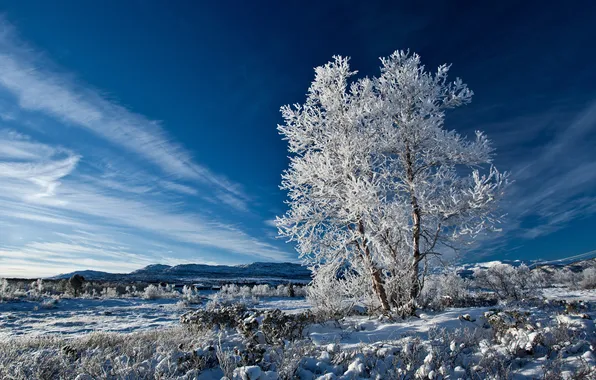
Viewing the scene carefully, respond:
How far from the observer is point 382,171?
9594 millimetres

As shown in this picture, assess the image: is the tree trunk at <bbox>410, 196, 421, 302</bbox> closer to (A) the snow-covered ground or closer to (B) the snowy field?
(B) the snowy field

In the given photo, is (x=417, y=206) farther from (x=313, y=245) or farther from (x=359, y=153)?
(x=313, y=245)

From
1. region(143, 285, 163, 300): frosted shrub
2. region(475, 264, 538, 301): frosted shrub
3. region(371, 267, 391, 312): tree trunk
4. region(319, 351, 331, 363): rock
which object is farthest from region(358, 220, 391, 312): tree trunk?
region(143, 285, 163, 300): frosted shrub

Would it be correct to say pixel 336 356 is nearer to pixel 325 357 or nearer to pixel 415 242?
pixel 325 357

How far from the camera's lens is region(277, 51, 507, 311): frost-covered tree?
8867 millimetres

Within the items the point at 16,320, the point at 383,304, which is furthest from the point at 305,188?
the point at 16,320

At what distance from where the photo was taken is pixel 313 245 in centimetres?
Answer: 1016

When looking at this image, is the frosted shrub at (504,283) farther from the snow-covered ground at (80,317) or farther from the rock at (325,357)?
the rock at (325,357)

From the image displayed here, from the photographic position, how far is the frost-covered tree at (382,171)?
8.87 metres

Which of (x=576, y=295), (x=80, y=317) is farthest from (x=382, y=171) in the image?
(x=576, y=295)

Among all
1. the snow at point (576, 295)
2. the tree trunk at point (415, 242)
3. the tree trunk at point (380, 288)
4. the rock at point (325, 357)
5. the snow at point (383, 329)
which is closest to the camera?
the rock at point (325, 357)

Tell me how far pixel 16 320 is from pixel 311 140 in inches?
601

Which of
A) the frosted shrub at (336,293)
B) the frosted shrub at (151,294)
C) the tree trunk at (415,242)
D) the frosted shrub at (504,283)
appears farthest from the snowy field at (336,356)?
the frosted shrub at (151,294)

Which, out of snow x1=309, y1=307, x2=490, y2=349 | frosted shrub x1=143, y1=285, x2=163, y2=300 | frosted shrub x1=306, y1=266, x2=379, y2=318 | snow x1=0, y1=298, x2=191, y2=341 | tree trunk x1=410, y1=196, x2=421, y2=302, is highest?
tree trunk x1=410, y1=196, x2=421, y2=302
